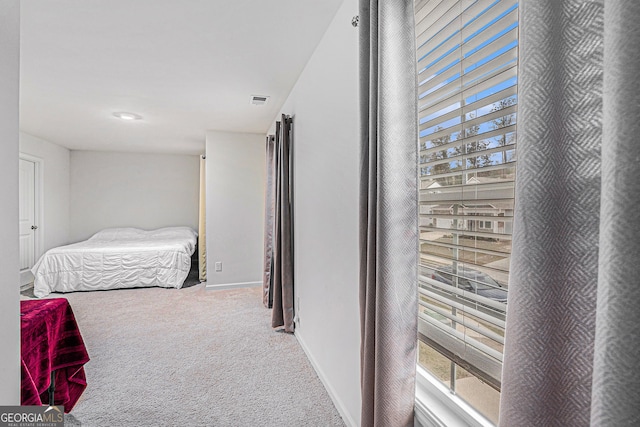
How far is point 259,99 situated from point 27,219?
4.41 m

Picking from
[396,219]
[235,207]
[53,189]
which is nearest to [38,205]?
[53,189]

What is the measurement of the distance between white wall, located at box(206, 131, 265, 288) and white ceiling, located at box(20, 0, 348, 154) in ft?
2.39

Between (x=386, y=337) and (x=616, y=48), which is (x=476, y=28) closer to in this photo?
(x=616, y=48)

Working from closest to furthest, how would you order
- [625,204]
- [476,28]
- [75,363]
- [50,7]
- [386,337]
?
1. [625,204]
2. [476,28]
3. [386,337]
4. [50,7]
5. [75,363]

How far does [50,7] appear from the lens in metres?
1.83

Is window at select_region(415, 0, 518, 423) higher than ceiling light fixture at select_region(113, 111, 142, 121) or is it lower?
lower

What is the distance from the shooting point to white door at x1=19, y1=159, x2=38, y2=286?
4.99m

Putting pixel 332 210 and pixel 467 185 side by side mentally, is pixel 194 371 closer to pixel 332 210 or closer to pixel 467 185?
pixel 332 210

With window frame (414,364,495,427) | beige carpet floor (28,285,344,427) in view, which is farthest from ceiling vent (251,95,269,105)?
window frame (414,364,495,427)

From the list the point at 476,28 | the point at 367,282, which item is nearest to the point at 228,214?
the point at 367,282

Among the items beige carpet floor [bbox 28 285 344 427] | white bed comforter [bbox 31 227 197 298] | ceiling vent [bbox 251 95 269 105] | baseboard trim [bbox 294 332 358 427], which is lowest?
beige carpet floor [bbox 28 285 344 427]

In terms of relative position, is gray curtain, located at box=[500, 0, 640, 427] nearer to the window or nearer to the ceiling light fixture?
the window

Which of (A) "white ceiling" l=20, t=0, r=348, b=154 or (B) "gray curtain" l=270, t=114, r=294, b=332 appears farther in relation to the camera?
(B) "gray curtain" l=270, t=114, r=294, b=332

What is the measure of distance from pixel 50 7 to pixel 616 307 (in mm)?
2639
